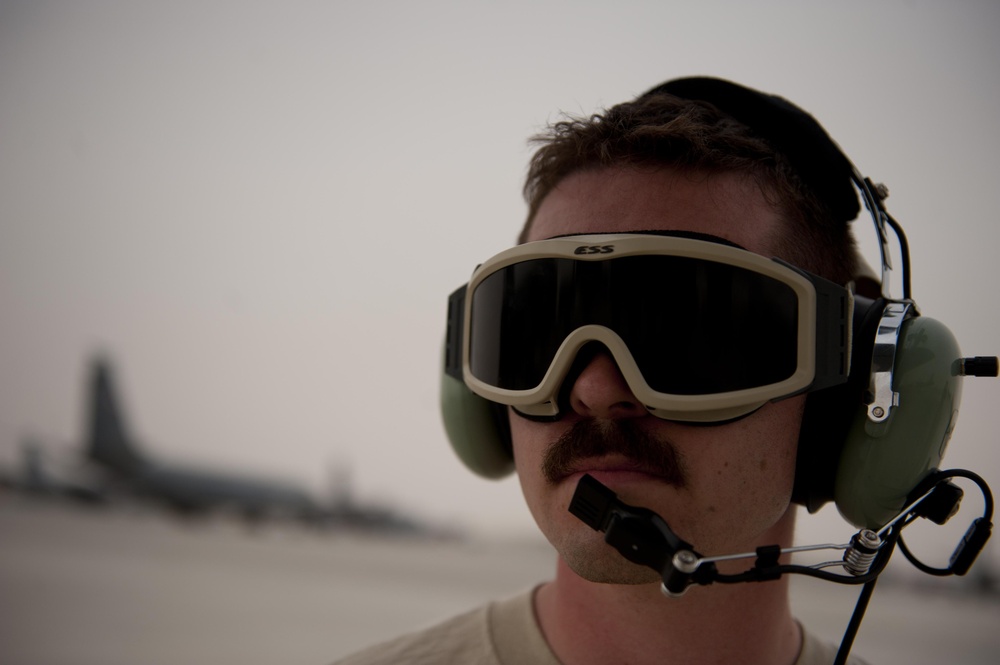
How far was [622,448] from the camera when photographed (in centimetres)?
129

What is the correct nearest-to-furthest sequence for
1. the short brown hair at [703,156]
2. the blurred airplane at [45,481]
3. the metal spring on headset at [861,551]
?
the metal spring on headset at [861,551]
the short brown hair at [703,156]
the blurred airplane at [45,481]

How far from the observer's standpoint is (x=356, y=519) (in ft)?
92.6

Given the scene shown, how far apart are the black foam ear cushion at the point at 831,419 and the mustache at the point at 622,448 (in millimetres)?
287

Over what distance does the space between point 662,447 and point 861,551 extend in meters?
0.36

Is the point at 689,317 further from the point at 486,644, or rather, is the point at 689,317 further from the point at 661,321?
the point at 486,644

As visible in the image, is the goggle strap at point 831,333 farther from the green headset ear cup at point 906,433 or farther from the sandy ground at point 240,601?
the sandy ground at point 240,601

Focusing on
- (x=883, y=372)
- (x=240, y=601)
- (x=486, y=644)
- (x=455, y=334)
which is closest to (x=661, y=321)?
(x=883, y=372)

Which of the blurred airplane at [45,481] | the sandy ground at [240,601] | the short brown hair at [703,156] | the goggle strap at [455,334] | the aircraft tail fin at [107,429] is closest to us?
the short brown hair at [703,156]

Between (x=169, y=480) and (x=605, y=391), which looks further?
(x=169, y=480)

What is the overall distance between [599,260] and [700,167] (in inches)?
11.9

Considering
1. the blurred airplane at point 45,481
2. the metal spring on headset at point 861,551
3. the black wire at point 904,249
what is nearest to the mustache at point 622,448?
the metal spring on headset at point 861,551

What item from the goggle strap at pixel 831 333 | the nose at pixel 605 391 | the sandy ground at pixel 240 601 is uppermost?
the goggle strap at pixel 831 333

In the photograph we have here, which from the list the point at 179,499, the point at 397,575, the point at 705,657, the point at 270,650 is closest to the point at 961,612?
the point at 397,575

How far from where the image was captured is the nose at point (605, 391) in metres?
1.29
